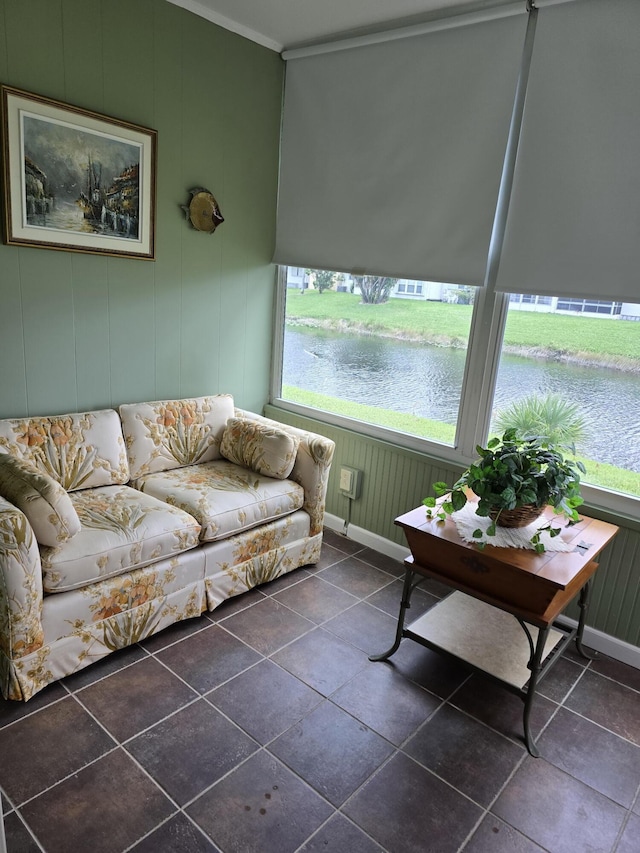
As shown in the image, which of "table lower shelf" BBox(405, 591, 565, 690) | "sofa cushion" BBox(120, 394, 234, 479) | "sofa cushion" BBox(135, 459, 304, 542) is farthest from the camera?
"sofa cushion" BBox(120, 394, 234, 479)

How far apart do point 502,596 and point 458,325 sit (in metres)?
1.43

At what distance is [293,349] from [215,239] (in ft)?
2.77

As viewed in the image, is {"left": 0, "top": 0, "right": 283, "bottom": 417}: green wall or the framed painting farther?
{"left": 0, "top": 0, "right": 283, "bottom": 417}: green wall

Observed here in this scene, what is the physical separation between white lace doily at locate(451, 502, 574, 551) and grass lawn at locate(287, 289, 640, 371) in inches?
32.5

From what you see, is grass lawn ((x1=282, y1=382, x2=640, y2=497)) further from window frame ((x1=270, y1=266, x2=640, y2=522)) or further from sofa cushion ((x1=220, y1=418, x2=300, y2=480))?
sofa cushion ((x1=220, y1=418, x2=300, y2=480))

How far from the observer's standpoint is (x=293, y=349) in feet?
12.4

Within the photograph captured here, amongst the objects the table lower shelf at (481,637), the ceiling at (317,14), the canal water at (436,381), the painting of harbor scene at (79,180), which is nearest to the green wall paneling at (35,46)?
the painting of harbor scene at (79,180)

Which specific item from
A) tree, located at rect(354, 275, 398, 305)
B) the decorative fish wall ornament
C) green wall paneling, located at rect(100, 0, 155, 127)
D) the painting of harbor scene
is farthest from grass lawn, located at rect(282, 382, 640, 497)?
green wall paneling, located at rect(100, 0, 155, 127)

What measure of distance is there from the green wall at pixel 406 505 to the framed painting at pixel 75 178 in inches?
58.5

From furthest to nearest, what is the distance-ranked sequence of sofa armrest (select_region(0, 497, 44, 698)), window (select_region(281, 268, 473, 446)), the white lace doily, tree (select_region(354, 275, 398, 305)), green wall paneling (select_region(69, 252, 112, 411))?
tree (select_region(354, 275, 398, 305))
window (select_region(281, 268, 473, 446))
green wall paneling (select_region(69, 252, 112, 411))
the white lace doily
sofa armrest (select_region(0, 497, 44, 698))

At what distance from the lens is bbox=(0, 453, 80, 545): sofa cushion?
2.04 metres

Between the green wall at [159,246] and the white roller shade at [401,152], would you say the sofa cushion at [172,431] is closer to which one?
the green wall at [159,246]

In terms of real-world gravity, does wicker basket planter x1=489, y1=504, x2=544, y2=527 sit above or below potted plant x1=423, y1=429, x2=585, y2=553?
below

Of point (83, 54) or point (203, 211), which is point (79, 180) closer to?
point (83, 54)
